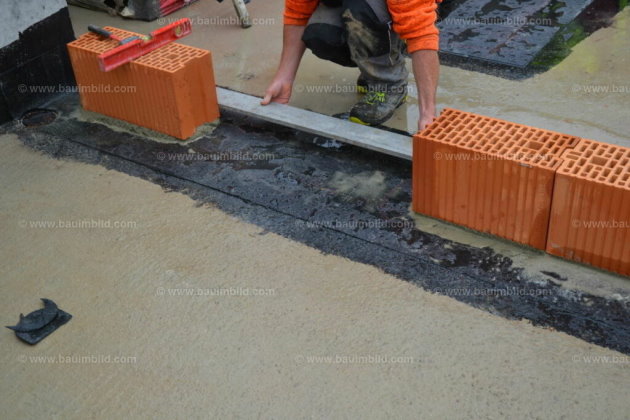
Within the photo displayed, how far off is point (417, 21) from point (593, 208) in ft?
3.84

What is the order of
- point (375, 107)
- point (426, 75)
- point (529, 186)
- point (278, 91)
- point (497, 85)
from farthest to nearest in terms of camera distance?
point (497, 85) < point (278, 91) < point (375, 107) < point (426, 75) < point (529, 186)

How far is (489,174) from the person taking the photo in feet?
8.43

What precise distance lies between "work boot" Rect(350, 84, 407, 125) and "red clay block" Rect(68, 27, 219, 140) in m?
0.75

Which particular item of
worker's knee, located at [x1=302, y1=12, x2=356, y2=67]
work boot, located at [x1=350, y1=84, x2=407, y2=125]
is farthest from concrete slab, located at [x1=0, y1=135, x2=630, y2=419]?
worker's knee, located at [x1=302, y1=12, x2=356, y2=67]

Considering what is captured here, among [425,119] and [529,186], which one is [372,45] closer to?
[425,119]

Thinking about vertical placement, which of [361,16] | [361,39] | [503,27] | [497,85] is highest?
[361,16]

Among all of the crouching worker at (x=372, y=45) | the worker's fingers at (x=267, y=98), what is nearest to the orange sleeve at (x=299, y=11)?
the crouching worker at (x=372, y=45)

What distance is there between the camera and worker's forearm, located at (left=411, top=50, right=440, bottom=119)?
310 cm

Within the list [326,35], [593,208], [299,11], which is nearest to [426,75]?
[326,35]

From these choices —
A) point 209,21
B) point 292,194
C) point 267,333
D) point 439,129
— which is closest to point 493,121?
point 439,129

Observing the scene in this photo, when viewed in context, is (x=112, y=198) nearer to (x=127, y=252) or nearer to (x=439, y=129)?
(x=127, y=252)

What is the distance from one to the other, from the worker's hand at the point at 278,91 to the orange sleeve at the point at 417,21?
2.55 feet

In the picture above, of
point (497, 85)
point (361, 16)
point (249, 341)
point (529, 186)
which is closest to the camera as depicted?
point (249, 341)

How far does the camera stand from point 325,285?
258 cm
